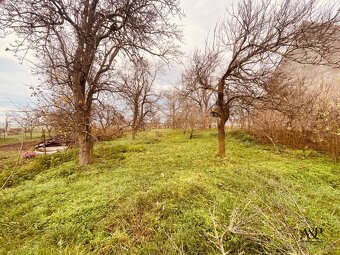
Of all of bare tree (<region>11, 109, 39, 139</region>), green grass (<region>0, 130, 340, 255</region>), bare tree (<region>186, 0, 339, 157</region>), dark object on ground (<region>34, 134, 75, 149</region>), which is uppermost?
bare tree (<region>186, 0, 339, 157</region>)

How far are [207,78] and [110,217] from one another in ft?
18.6

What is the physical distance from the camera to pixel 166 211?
13.3 ft

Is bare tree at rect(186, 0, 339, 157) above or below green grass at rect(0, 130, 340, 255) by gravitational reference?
above

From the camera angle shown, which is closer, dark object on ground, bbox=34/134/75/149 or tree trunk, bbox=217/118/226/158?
tree trunk, bbox=217/118/226/158

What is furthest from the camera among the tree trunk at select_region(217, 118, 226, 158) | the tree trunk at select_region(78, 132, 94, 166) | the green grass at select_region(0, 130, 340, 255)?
the tree trunk at select_region(217, 118, 226, 158)

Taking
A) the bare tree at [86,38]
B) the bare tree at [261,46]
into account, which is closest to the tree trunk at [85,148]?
the bare tree at [86,38]

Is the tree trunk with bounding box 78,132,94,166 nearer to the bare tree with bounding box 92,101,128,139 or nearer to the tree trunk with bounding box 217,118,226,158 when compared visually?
the bare tree with bounding box 92,101,128,139

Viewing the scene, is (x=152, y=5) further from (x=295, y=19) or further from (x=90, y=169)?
(x=90, y=169)

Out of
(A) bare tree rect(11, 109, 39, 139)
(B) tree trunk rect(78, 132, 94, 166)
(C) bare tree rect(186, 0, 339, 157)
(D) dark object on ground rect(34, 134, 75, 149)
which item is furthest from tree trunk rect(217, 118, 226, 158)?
(A) bare tree rect(11, 109, 39, 139)

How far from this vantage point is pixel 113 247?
3.33 metres

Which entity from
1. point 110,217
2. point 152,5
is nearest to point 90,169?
point 110,217

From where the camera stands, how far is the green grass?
→ 3.31 meters

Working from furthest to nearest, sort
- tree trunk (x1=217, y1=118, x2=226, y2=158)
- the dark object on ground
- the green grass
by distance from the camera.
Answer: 1. the dark object on ground
2. tree trunk (x1=217, y1=118, x2=226, y2=158)
3. the green grass

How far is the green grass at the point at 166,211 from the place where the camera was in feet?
10.9
